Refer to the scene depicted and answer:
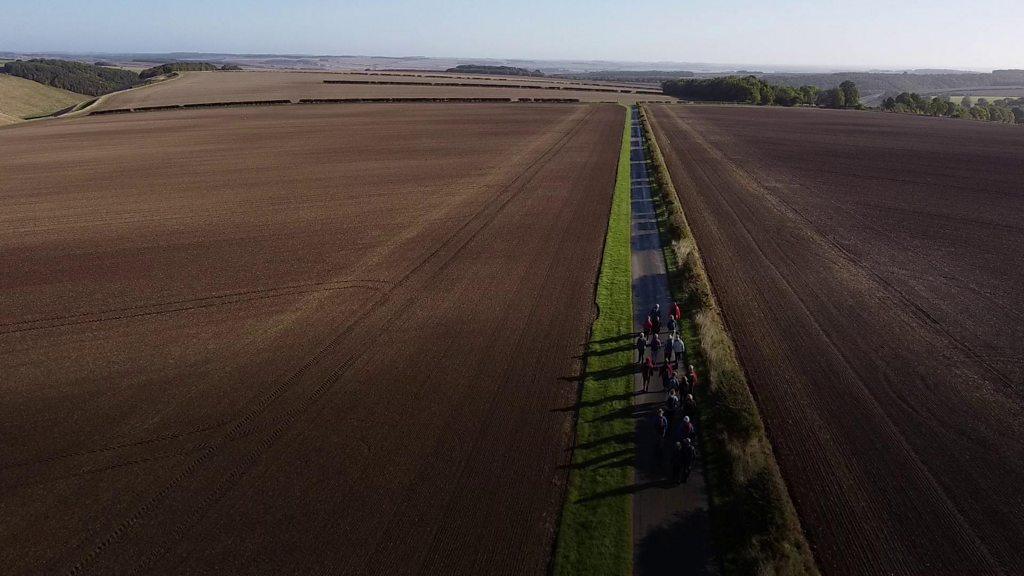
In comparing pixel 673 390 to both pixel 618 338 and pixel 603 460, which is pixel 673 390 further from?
pixel 618 338

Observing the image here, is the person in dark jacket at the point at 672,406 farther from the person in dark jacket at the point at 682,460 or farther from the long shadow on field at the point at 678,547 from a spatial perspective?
the long shadow on field at the point at 678,547

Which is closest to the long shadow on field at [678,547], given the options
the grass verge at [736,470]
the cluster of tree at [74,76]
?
the grass verge at [736,470]

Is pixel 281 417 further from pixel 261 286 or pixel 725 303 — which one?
pixel 725 303

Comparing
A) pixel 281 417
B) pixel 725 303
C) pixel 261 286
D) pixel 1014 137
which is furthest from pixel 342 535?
pixel 1014 137

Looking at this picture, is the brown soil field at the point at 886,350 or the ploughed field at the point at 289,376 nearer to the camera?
the ploughed field at the point at 289,376

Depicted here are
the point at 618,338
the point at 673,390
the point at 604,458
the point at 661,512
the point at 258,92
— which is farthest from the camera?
the point at 258,92

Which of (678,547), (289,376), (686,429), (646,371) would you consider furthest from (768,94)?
(678,547)

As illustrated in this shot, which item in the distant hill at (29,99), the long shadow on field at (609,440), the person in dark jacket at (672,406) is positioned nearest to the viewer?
the long shadow on field at (609,440)
